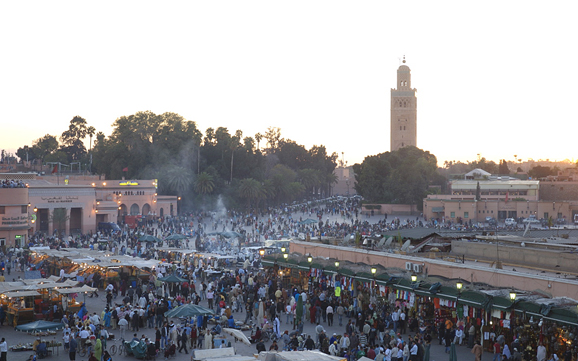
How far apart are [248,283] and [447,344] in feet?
32.5

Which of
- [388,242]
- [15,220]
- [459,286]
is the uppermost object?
[388,242]

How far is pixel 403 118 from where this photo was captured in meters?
120

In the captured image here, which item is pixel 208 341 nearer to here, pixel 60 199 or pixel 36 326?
pixel 36 326

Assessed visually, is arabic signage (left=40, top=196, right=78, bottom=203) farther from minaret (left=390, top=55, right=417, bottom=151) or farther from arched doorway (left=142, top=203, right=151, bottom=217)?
minaret (left=390, top=55, right=417, bottom=151)

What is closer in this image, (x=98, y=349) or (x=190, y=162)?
(x=98, y=349)

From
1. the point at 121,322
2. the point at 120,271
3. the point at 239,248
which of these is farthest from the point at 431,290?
the point at 239,248

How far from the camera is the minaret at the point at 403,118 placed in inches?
4719

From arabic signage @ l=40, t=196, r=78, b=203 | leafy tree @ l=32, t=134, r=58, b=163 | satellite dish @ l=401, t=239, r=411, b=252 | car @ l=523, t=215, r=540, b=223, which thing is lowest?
car @ l=523, t=215, r=540, b=223

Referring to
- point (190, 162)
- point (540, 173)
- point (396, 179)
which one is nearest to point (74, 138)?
point (190, 162)

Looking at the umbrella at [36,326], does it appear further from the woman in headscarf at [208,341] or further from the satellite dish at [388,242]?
the satellite dish at [388,242]

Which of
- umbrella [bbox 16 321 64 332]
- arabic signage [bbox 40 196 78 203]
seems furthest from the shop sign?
umbrella [bbox 16 321 64 332]

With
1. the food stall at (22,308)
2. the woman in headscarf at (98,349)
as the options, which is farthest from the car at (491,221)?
the woman in headscarf at (98,349)

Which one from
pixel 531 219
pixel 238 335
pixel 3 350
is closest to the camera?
pixel 3 350

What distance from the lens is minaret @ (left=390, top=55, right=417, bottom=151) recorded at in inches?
4719
